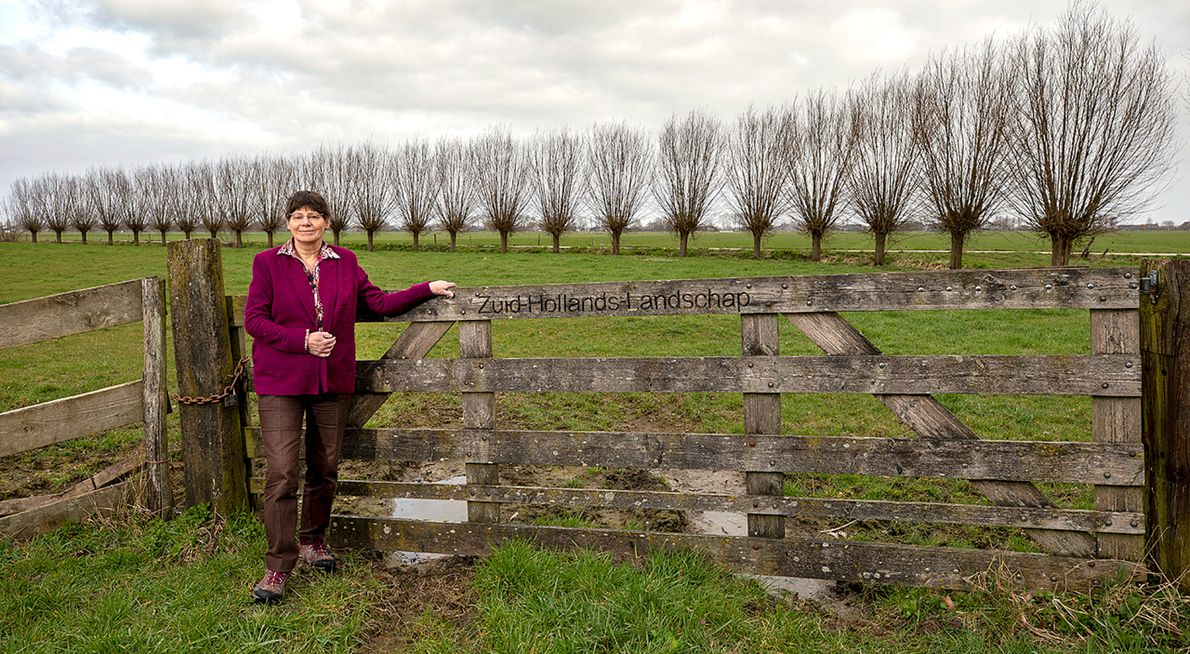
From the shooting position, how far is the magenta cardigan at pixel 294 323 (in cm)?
408

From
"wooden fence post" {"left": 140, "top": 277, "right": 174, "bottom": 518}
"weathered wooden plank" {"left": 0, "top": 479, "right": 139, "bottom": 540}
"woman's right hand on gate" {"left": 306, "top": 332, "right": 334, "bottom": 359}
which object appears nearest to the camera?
"woman's right hand on gate" {"left": 306, "top": 332, "right": 334, "bottom": 359}

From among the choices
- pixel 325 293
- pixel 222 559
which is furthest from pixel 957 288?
pixel 222 559

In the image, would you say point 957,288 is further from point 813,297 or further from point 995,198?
point 995,198

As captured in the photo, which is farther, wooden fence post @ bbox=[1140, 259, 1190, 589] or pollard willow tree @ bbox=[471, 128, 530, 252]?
pollard willow tree @ bbox=[471, 128, 530, 252]

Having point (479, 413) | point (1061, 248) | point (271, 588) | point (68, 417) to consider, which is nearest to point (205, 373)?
point (68, 417)

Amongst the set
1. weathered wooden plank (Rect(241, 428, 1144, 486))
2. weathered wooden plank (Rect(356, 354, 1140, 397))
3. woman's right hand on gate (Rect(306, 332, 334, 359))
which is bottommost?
weathered wooden plank (Rect(241, 428, 1144, 486))

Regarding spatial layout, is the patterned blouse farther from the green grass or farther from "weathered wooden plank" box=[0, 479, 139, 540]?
"weathered wooden plank" box=[0, 479, 139, 540]

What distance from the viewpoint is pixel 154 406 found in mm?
4977

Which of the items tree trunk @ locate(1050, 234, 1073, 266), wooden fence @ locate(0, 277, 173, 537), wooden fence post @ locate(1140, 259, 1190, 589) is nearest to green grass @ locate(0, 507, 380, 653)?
wooden fence @ locate(0, 277, 173, 537)

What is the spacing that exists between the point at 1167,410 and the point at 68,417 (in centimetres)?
661

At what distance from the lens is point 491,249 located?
175 ft

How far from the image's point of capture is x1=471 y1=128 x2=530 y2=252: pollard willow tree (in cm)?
5431

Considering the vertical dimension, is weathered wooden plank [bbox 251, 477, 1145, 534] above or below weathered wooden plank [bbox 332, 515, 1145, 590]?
above

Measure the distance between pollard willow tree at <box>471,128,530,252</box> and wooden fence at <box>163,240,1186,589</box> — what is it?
49.6 metres
